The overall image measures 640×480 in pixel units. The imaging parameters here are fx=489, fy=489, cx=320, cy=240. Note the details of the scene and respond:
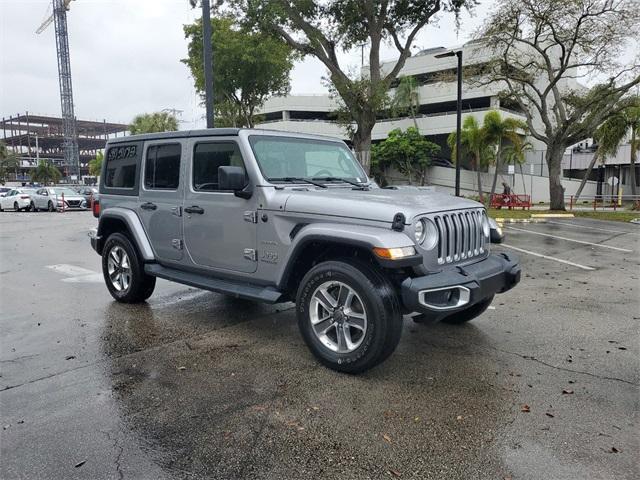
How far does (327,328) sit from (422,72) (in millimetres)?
46469

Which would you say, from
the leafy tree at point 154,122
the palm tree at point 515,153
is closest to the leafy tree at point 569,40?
the palm tree at point 515,153

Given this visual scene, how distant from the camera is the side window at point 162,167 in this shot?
17.5ft

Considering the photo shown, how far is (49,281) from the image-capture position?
768 cm

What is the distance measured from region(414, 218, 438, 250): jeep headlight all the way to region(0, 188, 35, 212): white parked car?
30.0 m

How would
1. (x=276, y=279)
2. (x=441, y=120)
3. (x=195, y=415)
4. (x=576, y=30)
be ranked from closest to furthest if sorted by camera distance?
(x=195, y=415), (x=276, y=279), (x=576, y=30), (x=441, y=120)

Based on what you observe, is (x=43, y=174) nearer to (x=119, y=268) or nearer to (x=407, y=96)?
(x=407, y=96)

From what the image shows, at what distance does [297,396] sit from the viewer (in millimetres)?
3559

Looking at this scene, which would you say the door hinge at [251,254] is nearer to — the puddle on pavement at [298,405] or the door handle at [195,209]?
the door handle at [195,209]

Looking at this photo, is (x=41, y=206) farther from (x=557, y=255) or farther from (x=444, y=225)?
(x=444, y=225)

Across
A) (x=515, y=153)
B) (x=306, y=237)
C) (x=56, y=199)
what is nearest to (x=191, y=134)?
(x=306, y=237)

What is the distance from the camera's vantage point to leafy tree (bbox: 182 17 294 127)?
2397 centimetres

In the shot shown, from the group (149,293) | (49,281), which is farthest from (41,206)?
(149,293)

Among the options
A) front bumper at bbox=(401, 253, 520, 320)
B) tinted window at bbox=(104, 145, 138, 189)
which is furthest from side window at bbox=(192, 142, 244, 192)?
front bumper at bbox=(401, 253, 520, 320)

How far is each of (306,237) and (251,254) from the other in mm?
783
